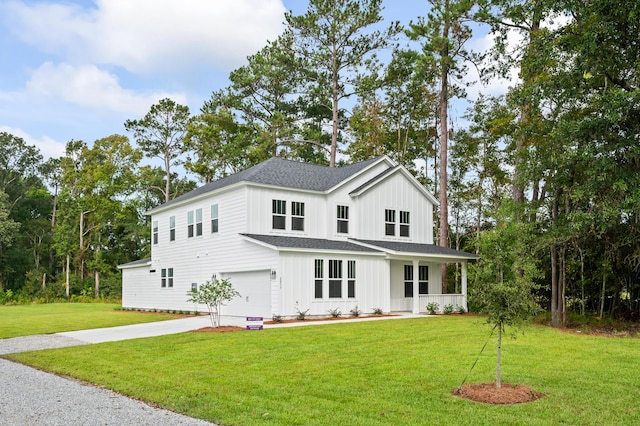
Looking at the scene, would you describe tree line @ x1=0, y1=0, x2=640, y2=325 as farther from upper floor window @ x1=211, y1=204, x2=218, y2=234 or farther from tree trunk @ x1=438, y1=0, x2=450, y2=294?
upper floor window @ x1=211, y1=204, x2=218, y2=234

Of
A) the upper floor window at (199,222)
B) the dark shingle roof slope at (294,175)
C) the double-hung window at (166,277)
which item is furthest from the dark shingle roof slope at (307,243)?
the double-hung window at (166,277)

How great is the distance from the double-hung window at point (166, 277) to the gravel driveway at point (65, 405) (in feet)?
59.9

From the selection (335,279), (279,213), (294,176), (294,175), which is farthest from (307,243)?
(294,175)

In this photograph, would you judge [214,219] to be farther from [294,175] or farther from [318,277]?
[318,277]

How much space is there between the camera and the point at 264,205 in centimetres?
2458

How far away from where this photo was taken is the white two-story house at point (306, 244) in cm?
2219

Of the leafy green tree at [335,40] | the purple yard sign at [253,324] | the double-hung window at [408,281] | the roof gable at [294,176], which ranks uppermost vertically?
the leafy green tree at [335,40]

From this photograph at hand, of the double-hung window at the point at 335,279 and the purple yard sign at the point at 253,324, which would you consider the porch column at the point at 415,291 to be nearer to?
the double-hung window at the point at 335,279

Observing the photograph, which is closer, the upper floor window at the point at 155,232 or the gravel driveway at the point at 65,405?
the gravel driveway at the point at 65,405

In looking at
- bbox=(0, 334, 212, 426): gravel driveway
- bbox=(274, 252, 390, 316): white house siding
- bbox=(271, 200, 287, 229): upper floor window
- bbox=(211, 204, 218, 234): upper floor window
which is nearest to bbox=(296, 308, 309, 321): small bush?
bbox=(274, 252, 390, 316): white house siding

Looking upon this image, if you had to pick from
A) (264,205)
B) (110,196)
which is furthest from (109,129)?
(264,205)

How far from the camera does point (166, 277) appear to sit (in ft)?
98.2

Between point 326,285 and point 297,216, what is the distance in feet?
13.9

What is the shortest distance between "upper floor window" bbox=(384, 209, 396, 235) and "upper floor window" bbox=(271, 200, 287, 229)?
17.0 ft
